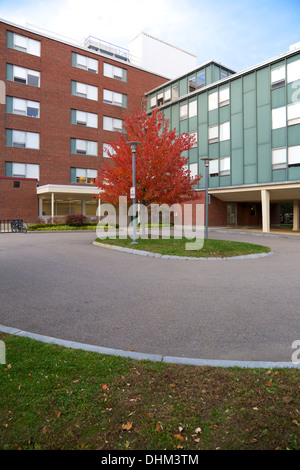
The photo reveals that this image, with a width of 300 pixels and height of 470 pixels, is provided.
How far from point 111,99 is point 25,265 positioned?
31.6 metres

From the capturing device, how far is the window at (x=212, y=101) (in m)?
27.6

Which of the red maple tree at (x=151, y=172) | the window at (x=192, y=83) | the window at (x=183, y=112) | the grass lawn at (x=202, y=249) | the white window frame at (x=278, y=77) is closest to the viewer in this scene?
the grass lawn at (x=202, y=249)

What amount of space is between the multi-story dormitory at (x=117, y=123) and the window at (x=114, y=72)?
5.1 inches

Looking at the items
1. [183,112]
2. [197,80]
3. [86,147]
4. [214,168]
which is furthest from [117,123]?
[214,168]

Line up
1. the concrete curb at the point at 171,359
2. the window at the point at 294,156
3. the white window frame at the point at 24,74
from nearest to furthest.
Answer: the concrete curb at the point at 171,359, the window at the point at 294,156, the white window frame at the point at 24,74

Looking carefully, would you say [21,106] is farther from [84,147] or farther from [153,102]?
[153,102]

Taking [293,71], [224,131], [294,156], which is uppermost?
[293,71]

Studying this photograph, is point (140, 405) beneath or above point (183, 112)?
beneath

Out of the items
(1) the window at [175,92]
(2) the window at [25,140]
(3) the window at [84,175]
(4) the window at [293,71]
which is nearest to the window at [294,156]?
(4) the window at [293,71]

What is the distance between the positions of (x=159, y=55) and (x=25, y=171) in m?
25.9

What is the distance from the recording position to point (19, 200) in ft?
95.5

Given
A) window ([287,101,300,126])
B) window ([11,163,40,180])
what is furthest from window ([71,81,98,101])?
window ([287,101,300,126])

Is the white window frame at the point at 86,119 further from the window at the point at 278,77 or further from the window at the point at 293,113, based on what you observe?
the window at the point at 293,113
